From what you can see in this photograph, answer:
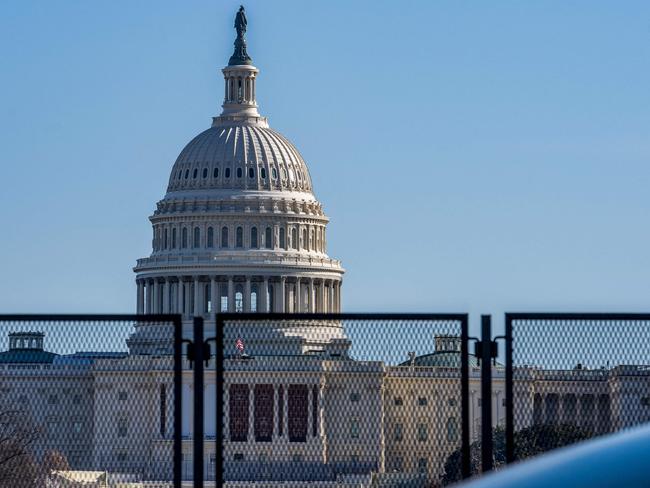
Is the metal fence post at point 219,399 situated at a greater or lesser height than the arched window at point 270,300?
lesser

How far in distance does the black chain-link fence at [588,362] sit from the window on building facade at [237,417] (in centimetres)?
310

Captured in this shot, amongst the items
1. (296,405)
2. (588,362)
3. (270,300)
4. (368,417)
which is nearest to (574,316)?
(588,362)

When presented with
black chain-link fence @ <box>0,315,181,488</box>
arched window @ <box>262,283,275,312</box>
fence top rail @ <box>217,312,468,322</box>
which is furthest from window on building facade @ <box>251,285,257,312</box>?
fence top rail @ <box>217,312,468,322</box>

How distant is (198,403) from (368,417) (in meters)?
2.85

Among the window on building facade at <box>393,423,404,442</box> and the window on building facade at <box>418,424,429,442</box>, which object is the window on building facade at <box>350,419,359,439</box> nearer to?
the window on building facade at <box>393,423,404,442</box>

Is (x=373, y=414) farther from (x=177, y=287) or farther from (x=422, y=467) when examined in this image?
(x=177, y=287)

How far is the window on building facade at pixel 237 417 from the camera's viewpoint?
1908 centimetres

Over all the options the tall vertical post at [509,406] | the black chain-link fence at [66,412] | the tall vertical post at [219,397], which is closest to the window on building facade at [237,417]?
the black chain-link fence at [66,412]

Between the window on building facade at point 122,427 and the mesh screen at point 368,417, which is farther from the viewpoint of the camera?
the window on building facade at point 122,427

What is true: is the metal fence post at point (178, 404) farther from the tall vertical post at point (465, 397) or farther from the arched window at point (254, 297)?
the arched window at point (254, 297)

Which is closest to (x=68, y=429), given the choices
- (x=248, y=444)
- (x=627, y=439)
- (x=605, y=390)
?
(x=248, y=444)

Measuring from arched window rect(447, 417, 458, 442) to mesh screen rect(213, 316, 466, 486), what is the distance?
0.01 m

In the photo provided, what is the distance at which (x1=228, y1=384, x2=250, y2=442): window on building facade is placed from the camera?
19.1 m

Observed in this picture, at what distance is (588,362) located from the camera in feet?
57.9
